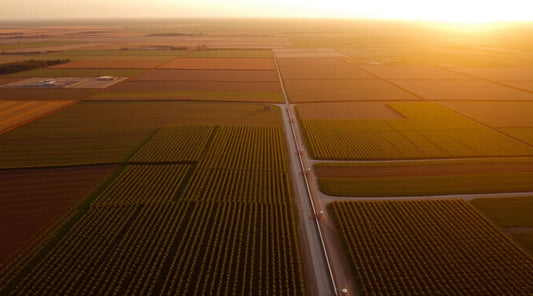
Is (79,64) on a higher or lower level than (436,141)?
higher

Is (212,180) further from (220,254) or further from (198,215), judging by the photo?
(220,254)

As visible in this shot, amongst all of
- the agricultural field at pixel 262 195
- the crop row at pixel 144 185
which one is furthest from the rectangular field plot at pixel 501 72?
the crop row at pixel 144 185

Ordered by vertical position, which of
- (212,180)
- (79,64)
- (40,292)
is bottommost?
(40,292)

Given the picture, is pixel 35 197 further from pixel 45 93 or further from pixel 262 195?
pixel 45 93

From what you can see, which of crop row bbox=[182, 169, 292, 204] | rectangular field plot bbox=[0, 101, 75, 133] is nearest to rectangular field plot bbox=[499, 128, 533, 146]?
crop row bbox=[182, 169, 292, 204]

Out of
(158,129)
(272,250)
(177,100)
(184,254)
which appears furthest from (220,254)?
(177,100)

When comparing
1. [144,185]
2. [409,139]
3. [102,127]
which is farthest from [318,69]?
[144,185]

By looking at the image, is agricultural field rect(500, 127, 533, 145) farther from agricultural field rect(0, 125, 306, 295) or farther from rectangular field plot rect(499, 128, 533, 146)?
agricultural field rect(0, 125, 306, 295)
